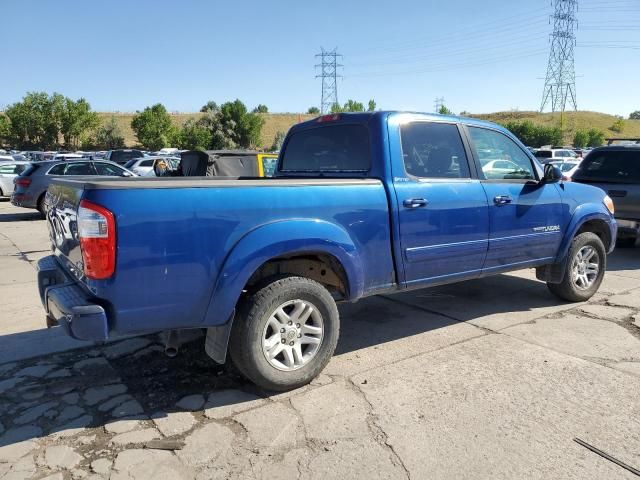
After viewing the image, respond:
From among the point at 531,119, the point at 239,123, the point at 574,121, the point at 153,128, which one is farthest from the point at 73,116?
the point at 574,121

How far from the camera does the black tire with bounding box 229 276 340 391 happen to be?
329cm

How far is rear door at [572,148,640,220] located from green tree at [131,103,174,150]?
68.6 meters

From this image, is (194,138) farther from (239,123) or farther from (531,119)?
(531,119)

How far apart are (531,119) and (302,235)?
11111 centimetres

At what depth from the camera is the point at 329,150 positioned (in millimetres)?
4566

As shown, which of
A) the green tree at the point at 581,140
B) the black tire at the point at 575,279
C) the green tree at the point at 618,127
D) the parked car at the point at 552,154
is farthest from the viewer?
the green tree at the point at 618,127

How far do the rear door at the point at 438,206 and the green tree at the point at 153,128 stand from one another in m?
71.6

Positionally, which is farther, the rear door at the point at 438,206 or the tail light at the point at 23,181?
the tail light at the point at 23,181

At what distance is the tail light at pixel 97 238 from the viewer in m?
2.75

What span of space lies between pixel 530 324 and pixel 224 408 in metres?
3.18

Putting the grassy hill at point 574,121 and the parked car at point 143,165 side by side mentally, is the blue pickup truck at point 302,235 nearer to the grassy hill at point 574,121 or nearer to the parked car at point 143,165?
the parked car at point 143,165

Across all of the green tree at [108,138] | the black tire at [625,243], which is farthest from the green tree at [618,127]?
the black tire at [625,243]

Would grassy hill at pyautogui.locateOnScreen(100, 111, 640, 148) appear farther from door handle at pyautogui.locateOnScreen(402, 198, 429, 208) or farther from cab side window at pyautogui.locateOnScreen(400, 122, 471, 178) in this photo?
door handle at pyautogui.locateOnScreen(402, 198, 429, 208)

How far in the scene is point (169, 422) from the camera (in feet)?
10.4
